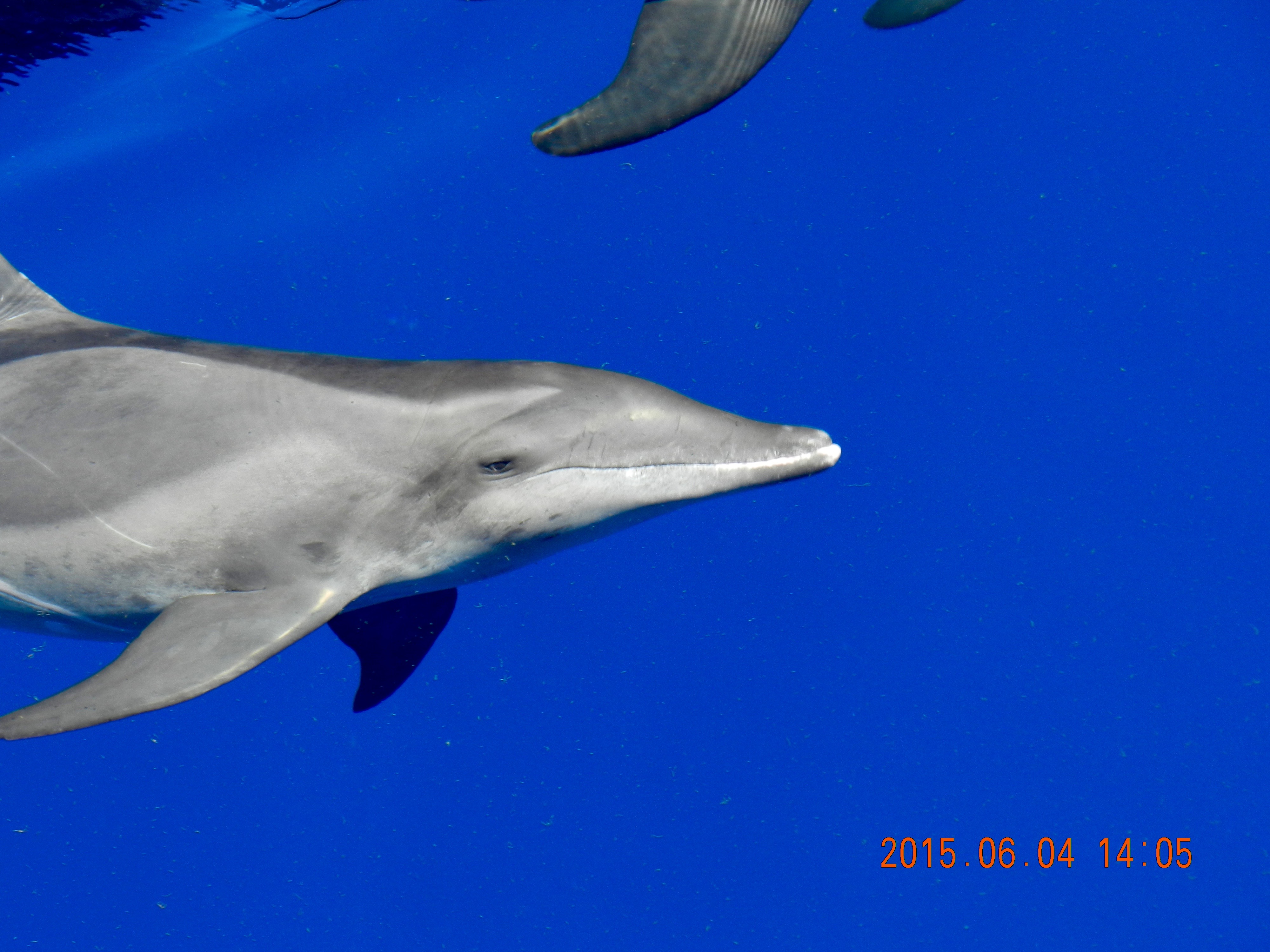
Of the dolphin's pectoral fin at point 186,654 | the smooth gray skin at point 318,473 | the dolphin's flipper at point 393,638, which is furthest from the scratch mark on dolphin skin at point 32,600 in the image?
the dolphin's flipper at point 393,638

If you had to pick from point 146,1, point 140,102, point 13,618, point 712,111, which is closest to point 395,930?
point 13,618

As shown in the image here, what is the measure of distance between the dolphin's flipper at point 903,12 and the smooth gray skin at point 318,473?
3713 millimetres

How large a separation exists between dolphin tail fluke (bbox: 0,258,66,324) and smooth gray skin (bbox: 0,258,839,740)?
771mm

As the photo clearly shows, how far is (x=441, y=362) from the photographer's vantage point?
115 inches

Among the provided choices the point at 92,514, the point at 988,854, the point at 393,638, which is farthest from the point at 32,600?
the point at 988,854

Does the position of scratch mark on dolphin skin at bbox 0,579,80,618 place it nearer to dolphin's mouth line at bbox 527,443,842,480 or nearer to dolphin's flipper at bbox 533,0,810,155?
dolphin's mouth line at bbox 527,443,842,480

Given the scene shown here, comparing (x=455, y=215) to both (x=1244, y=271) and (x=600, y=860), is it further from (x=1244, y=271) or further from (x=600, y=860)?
(x=1244, y=271)

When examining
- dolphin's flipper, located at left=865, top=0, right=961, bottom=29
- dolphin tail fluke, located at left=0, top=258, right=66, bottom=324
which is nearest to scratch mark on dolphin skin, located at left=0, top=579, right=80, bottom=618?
dolphin tail fluke, located at left=0, top=258, right=66, bottom=324

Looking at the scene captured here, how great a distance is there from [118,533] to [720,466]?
1.97 m

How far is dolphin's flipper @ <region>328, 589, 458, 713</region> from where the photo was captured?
371 cm

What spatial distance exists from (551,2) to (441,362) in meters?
3.83

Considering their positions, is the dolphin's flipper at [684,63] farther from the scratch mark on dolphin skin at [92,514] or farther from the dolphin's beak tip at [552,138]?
the scratch mark on dolphin skin at [92,514]

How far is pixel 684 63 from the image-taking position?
452 cm

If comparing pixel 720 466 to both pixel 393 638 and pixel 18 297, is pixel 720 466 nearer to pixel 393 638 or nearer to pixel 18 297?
pixel 393 638
